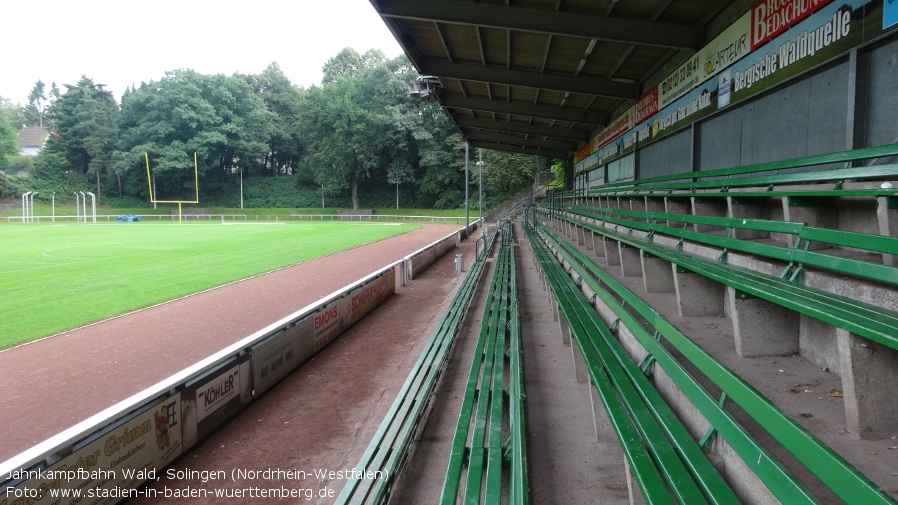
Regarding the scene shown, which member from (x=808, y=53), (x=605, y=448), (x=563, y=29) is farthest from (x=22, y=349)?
(x=808, y=53)

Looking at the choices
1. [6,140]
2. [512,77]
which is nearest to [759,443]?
[512,77]

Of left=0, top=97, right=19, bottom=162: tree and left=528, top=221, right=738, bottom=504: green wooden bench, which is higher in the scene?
left=0, top=97, right=19, bottom=162: tree

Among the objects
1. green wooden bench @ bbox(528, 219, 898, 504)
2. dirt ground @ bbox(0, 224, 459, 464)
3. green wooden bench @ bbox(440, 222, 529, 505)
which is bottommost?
dirt ground @ bbox(0, 224, 459, 464)

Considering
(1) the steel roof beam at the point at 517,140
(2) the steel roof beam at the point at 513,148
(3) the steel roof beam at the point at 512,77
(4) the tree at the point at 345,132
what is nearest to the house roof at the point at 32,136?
(4) the tree at the point at 345,132

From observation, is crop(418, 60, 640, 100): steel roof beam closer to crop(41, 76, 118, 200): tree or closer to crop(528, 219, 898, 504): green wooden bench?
crop(528, 219, 898, 504): green wooden bench

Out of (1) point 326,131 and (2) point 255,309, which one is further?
(1) point 326,131

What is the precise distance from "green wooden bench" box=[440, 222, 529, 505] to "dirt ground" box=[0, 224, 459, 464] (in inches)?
66.6

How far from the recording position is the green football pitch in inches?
397

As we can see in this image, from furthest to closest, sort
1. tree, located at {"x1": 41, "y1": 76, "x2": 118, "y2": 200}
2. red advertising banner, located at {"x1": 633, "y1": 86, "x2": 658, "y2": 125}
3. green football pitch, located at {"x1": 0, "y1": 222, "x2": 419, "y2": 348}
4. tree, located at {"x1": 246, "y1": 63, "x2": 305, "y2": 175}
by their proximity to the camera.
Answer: tree, located at {"x1": 246, "y1": 63, "x2": 305, "y2": 175} < tree, located at {"x1": 41, "y1": 76, "x2": 118, "y2": 200} < red advertising banner, located at {"x1": 633, "y1": 86, "x2": 658, "y2": 125} < green football pitch, located at {"x1": 0, "y1": 222, "x2": 419, "y2": 348}

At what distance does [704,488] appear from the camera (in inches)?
78.4

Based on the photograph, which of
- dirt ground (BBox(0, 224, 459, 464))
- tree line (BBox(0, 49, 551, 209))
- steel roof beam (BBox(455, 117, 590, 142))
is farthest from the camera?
tree line (BBox(0, 49, 551, 209))

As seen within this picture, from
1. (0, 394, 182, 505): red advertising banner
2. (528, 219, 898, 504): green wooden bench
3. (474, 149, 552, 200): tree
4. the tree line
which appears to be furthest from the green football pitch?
the tree line

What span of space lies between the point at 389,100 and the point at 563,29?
51.9m

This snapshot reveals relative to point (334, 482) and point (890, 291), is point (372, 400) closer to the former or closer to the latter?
point (334, 482)
